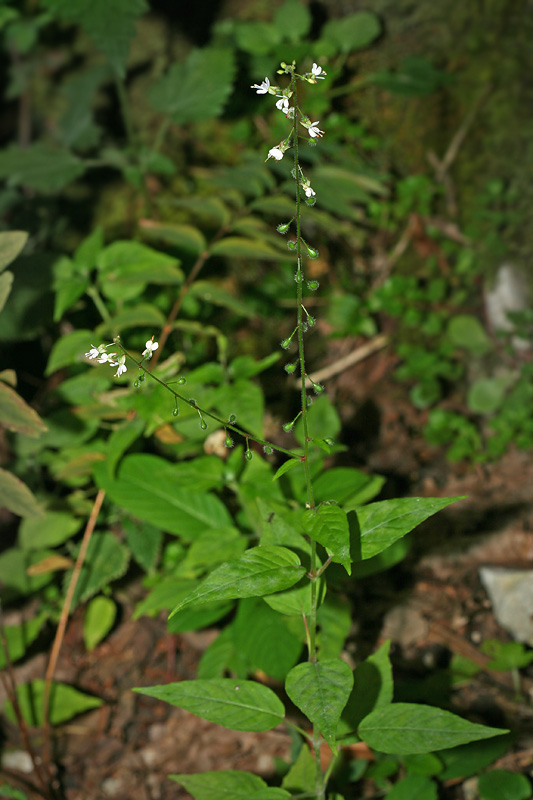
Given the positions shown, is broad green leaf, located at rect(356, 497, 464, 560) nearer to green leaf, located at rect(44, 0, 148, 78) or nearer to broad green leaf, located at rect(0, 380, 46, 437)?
broad green leaf, located at rect(0, 380, 46, 437)

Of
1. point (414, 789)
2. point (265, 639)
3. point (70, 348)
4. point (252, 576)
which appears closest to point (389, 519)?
point (252, 576)

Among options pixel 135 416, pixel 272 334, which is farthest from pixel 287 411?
pixel 135 416

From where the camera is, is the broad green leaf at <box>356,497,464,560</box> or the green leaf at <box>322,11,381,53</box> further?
the green leaf at <box>322,11,381,53</box>

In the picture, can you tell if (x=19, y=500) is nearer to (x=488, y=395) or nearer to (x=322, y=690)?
(x=322, y=690)

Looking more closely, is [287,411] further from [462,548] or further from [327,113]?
[327,113]

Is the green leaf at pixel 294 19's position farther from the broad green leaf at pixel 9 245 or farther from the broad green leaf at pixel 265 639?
the broad green leaf at pixel 265 639

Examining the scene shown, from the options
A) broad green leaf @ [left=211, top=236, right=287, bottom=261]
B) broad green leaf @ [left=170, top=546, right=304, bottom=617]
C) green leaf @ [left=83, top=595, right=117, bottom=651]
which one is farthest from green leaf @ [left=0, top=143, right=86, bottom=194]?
broad green leaf @ [left=170, top=546, right=304, bottom=617]

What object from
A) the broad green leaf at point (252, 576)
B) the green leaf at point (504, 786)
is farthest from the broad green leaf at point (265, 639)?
the green leaf at point (504, 786)
